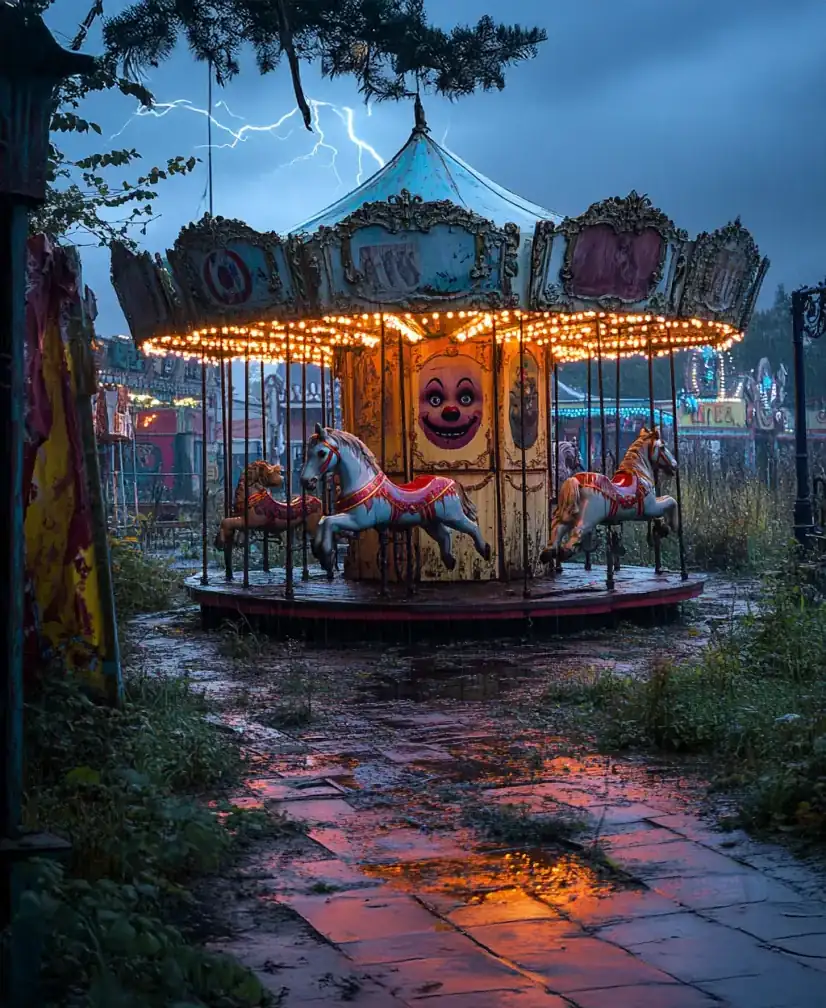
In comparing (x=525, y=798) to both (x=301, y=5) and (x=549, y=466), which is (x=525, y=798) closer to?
(x=301, y=5)

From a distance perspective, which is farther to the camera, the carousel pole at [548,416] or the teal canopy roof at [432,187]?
the carousel pole at [548,416]

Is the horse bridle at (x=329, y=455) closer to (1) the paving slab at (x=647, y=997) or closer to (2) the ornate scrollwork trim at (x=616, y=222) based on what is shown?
(2) the ornate scrollwork trim at (x=616, y=222)

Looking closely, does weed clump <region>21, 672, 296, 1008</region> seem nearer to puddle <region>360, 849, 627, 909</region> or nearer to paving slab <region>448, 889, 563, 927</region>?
puddle <region>360, 849, 627, 909</region>

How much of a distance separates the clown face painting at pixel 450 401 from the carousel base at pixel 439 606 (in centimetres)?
179

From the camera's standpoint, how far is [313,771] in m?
7.09

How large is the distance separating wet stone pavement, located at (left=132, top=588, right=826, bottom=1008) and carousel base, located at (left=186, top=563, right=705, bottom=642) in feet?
12.3

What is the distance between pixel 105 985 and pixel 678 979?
177 centimetres

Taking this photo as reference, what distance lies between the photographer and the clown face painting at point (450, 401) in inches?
596

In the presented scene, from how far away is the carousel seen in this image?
1284 cm

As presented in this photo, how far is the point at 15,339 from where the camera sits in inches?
154

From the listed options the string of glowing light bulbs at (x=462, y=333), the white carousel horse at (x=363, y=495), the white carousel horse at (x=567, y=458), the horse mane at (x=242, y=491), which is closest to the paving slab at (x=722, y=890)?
the white carousel horse at (x=363, y=495)

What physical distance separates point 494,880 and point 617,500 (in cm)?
981

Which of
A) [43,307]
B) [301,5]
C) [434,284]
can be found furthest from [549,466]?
[43,307]

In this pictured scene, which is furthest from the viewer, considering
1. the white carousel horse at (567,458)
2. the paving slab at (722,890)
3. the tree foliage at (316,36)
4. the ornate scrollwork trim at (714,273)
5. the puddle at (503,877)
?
the white carousel horse at (567,458)
